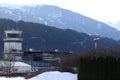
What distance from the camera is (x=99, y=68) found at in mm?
20969

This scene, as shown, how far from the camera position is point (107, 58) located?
66.9 ft

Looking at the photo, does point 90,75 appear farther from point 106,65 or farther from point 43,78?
point 43,78

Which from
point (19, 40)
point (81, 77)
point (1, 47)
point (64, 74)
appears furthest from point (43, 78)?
point (1, 47)

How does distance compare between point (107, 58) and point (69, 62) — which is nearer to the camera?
point (107, 58)

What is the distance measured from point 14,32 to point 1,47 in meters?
30.3

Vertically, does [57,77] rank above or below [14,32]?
below

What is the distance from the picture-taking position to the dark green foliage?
19922mm

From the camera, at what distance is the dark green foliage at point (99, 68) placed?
19.9 meters

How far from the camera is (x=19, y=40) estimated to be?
473 ft

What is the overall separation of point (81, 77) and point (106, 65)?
2.86 m

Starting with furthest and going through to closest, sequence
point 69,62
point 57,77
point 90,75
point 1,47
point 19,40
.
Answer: point 1,47, point 19,40, point 69,62, point 57,77, point 90,75

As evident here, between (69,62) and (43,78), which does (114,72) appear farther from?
(69,62)

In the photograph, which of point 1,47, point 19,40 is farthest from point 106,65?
point 1,47

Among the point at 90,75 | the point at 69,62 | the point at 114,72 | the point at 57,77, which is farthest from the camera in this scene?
the point at 69,62
